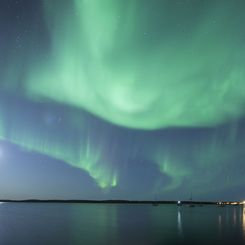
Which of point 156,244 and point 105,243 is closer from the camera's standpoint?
point 156,244

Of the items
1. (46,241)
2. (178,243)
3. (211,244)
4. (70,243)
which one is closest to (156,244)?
(178,243)

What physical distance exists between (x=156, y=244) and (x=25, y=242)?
2191 centimetres

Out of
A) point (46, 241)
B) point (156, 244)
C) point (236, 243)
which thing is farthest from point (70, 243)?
point (236, 243)

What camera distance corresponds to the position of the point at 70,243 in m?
61.7

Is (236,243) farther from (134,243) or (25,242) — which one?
(25,242)

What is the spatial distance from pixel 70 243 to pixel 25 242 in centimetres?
750

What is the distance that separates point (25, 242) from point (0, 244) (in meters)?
4.91

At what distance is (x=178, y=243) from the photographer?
60031mm

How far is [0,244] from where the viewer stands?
188ft

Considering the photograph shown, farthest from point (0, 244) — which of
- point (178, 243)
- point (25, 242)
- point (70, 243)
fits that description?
point (178, 243)

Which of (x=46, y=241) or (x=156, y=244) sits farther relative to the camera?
(x=46, y=241)

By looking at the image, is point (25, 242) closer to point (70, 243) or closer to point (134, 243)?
point (70, 243)

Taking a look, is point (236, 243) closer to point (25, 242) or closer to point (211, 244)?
point (211, 244)

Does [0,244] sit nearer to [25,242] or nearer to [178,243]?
[25,242]
